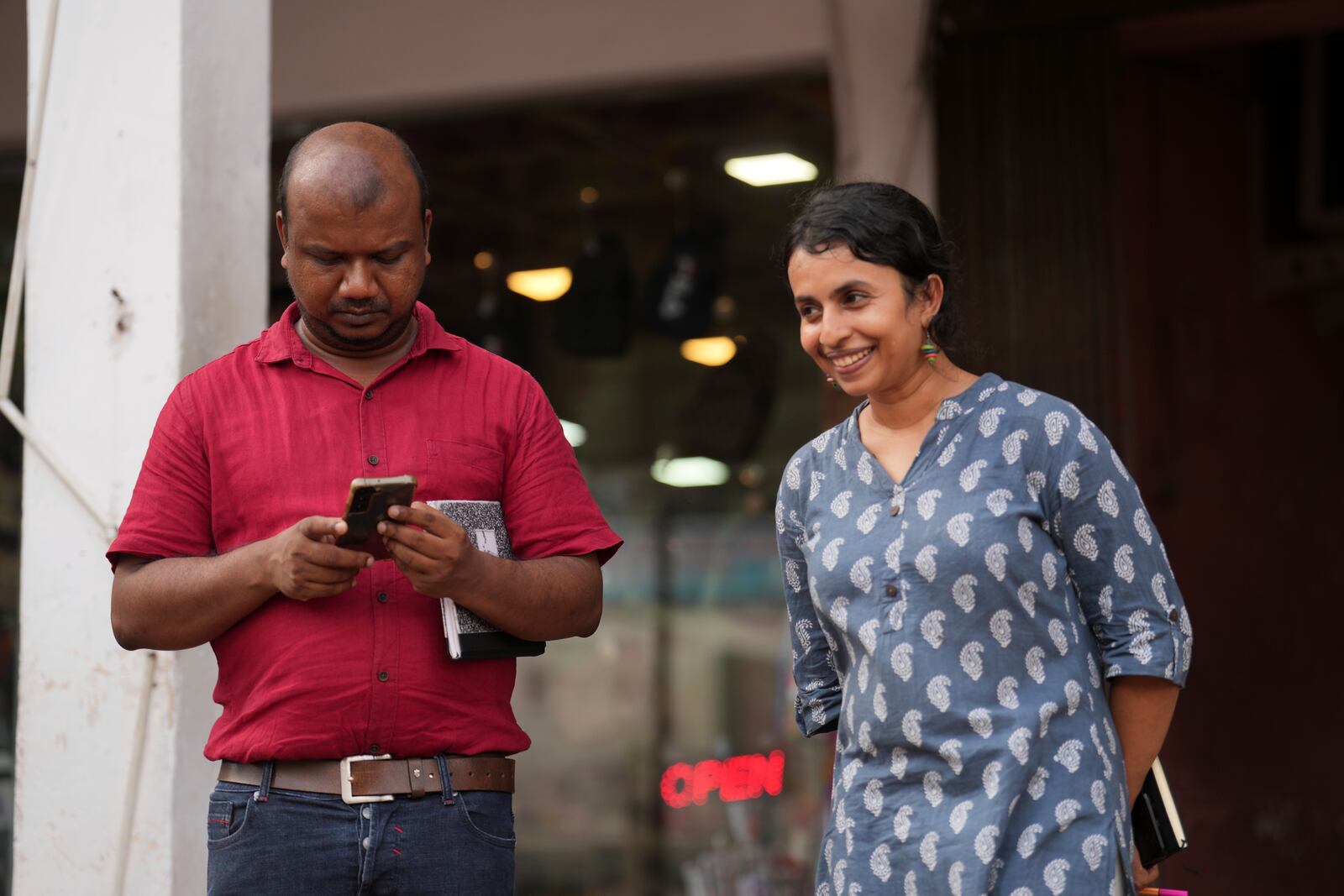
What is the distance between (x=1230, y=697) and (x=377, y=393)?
4.15 meters

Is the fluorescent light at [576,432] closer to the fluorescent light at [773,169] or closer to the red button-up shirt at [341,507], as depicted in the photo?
the fluorescent light at [773,169]

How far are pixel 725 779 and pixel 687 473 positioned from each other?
92.6 inches

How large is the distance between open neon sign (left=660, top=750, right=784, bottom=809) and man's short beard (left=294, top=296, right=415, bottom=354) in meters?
7.93

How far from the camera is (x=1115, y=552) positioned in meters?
2.17

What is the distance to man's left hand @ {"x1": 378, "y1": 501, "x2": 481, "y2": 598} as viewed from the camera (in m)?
2.03

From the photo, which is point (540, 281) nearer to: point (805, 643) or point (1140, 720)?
point (805, 643)

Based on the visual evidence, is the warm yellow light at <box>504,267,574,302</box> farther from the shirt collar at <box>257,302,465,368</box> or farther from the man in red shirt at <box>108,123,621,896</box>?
the man in red shirt at <box>108,123,621,896</box>

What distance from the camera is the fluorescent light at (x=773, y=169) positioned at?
7.27 meters

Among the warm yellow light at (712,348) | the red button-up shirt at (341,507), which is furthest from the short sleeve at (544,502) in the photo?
the warm yellow light at (712,348)

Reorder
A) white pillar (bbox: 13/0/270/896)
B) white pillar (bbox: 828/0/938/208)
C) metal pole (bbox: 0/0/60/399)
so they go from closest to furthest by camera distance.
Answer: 1. white pillar (bbox: 13/0/270/896)
2. metal pole (bbox: 0/0/60/399)
3. white pillar (bbox: 828/0/938/208)

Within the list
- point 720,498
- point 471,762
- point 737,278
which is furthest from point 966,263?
point 720,498

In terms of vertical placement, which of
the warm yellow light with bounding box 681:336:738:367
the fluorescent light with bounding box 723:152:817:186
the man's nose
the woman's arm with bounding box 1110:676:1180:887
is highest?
the fluorescent light with bounding box 723:152:817:186

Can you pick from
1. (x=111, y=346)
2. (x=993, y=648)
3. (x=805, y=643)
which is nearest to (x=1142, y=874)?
(x=993, y=648)

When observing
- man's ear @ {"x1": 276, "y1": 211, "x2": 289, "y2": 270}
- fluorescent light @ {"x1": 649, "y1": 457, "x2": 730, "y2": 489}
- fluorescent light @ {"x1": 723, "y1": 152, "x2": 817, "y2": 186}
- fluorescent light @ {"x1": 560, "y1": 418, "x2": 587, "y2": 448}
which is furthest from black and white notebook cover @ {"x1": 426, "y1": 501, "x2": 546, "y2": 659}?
fluorescent light @ {"x1": 649, "y1": 457, "x2": 730, "y2": 489}
